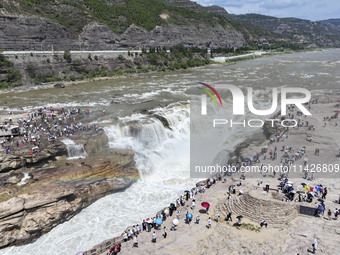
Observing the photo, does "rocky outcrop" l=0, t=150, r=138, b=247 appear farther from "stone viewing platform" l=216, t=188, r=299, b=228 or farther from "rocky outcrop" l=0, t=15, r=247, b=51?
"rocky outcrop" l=0, t=15, r=247, b=51

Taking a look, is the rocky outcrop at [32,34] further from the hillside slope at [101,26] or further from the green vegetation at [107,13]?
the green vegetation at [107,13]

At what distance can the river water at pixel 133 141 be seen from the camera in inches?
837

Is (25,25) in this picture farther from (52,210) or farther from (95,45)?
(52,210)

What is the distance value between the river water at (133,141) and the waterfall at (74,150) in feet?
11.9

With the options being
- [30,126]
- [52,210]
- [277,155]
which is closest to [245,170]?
[277,155]

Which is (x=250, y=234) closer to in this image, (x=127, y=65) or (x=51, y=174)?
(x=51, y=174)

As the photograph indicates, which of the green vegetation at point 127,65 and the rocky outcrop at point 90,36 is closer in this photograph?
the green vegetation at point 127,65

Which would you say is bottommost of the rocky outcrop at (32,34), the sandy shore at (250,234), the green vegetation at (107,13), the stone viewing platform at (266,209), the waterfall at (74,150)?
the sandy shore at (250,234)

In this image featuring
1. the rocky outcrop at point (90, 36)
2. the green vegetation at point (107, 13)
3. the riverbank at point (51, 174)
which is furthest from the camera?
the green vegetation at point (107, 13)

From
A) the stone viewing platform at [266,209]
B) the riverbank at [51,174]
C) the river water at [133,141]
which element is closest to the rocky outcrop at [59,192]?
the riverbank at [51,174]

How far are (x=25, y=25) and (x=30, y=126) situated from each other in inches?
2106

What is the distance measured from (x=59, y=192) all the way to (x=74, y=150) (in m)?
6.24

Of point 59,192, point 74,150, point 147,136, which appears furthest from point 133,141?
point 59,192

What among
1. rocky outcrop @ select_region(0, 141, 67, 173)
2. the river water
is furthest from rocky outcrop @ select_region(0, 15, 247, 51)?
rocky outcrop @ select_region(0, 141, 67, 173)
